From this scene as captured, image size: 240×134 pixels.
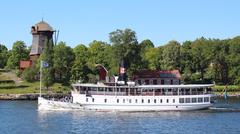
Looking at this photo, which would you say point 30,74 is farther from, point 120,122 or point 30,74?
point 120,122

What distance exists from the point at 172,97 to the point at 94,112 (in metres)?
13.5

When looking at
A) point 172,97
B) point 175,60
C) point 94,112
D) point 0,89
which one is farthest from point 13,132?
point 175,60

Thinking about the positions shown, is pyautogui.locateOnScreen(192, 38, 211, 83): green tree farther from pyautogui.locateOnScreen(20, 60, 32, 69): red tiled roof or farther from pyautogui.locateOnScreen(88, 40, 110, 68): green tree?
pyautogui.locateOnScreen(20, 60, 32, 69): red tiled roof

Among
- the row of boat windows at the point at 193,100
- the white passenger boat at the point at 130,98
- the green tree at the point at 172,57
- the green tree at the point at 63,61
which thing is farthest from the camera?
the green tree at the point at 172,57

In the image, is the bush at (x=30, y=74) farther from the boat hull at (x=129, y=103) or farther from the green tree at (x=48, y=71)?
the boat hull at (x=129, y=103)

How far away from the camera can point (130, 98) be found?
96.3m

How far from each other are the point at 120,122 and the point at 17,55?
364ft

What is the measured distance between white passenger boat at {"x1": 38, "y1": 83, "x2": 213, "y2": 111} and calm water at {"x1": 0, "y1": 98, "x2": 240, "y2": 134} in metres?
2.54

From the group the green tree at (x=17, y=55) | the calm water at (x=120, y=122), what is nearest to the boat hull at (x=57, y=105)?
the calm water at (x=120, y=122)

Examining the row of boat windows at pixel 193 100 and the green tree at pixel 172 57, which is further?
the green tree at pixel 172 57

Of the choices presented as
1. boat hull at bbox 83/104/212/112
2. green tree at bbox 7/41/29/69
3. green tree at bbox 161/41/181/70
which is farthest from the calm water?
green tree at bbox 7/41/29/69

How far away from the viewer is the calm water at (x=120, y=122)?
73.8 meters

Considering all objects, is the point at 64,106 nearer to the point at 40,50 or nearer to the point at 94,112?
the point at 94,112

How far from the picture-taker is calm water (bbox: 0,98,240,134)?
242 ft
